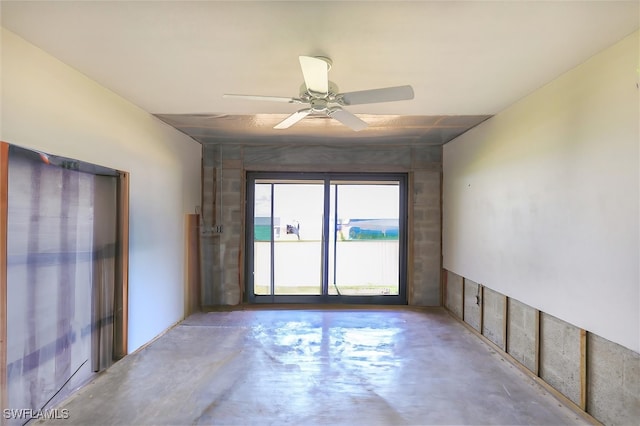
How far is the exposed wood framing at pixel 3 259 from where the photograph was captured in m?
1.66

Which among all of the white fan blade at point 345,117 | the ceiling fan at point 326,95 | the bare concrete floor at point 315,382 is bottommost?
the bare concrete floor at point 315,382

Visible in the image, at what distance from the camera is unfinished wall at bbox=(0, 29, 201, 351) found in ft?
5.95

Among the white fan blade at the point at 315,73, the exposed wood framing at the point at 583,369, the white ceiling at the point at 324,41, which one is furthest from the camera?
the exposed wood framing at the point at 583,369

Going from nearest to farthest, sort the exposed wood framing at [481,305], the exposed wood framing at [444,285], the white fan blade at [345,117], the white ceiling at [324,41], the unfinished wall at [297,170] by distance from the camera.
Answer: the white ceiling at [324,41] → the white fan blade at [345,117] → the exposed wood framing at [481,305] → the exposed wood framing at [444,285] → the unfinished wall at [297,170]

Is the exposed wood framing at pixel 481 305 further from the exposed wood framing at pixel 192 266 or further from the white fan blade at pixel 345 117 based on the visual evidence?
the exposed wood framing at pixel 192 266

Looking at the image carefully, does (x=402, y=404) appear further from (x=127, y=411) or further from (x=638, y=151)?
(x=638, y=151)

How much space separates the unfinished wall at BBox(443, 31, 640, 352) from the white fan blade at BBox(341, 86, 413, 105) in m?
1.21

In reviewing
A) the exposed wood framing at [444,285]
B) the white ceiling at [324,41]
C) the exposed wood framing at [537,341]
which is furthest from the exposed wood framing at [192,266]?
the exposed wood framing at [537,341]

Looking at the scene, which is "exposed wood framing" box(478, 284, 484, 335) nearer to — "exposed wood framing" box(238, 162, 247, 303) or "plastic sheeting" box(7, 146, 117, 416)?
"exposed wood framing" box(238, 162, 247, 303)

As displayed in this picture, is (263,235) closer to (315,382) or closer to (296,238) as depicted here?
(296,238)

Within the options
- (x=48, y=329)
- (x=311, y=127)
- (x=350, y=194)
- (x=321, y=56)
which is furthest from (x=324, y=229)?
(x=48, y=329)

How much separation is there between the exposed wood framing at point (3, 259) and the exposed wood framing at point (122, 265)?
3.10 ft

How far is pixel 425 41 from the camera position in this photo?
1.75 meters

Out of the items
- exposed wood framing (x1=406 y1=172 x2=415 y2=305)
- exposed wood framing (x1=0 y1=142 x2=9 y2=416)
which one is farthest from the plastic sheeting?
exposed wood framing (x1=406 y1=172 x2=415 y2=305)
